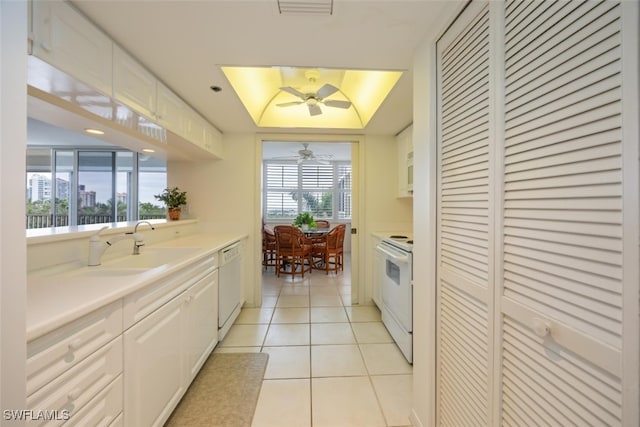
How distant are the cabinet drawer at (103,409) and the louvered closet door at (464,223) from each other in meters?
1.46

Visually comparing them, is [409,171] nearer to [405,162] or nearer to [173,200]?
[405,162]

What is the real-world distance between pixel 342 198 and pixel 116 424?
6094mm

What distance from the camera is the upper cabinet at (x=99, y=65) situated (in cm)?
108

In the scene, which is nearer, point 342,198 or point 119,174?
point 119,174

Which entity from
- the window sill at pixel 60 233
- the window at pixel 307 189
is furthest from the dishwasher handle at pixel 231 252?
the window at pixel 307 189

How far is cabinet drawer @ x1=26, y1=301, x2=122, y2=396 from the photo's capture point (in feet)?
2.53

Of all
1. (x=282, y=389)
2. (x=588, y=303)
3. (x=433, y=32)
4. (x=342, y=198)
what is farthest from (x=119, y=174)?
(x=588, y=303)

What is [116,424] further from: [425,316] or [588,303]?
[588,303]

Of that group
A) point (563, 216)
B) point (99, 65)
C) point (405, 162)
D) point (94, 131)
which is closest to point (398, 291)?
point (405, 162)

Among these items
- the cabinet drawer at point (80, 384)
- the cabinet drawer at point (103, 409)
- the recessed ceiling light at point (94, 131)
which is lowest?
the cabinet drawer at point (103, 409)

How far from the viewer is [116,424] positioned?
1.07 m

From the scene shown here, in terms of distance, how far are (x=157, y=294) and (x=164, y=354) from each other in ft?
1.13

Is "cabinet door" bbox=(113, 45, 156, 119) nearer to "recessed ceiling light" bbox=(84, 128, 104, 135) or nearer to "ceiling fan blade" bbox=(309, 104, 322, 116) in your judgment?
"recessed ceiling light" bbox=(84, 128, 104, 135)

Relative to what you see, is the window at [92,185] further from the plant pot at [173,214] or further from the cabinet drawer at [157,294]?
the cabinet drawer at [157,294]
